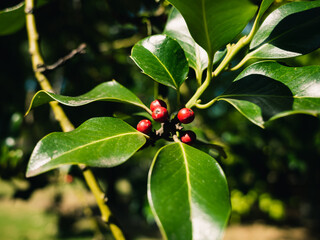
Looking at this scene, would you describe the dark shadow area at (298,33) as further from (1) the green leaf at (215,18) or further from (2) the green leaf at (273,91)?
(1) the green leaf at (215,18)

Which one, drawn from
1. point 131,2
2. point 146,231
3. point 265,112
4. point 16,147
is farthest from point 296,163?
point 146,231

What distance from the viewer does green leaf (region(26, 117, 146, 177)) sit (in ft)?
1.89

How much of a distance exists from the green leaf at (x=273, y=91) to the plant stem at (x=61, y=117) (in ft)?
1.66

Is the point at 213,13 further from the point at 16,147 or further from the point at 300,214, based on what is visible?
the point at 300,214

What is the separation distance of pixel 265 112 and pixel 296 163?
2233 mm

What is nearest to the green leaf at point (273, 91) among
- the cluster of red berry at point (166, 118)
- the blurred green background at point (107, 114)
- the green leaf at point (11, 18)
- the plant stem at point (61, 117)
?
the cluster of red berry at point (166, 118)

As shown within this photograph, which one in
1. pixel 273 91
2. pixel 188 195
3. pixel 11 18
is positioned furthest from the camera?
pixel 11 18

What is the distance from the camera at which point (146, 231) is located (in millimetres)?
8164

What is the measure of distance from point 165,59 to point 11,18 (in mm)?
905

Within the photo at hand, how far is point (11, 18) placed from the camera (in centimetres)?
125

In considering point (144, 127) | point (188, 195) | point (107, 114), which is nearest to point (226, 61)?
point (144, 127)

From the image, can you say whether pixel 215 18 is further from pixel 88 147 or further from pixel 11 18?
pixel 11 18

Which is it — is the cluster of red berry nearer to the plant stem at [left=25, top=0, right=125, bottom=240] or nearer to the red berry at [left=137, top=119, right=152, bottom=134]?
the red berry at [left=137, top=119, right=152, bottom=134]

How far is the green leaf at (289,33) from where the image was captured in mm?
722
